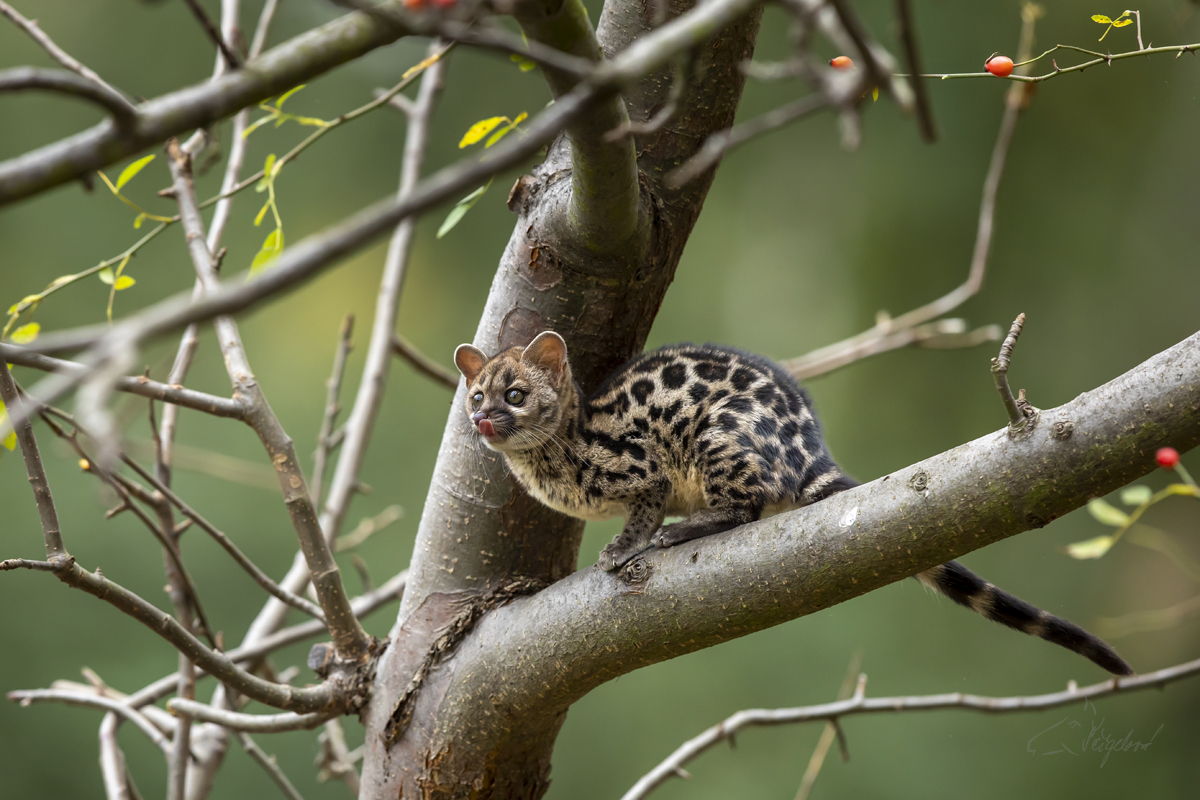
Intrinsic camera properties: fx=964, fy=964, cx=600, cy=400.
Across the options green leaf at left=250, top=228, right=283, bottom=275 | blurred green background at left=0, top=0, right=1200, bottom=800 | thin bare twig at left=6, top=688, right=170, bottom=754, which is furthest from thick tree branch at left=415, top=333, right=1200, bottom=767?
blurred green background at left=0, top=0, right=1200, bottom=800

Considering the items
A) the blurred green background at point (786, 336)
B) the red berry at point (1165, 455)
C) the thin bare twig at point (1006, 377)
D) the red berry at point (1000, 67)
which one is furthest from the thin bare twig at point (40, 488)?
the blurred green background at point (786, 336)

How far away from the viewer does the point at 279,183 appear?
6918 millimetres

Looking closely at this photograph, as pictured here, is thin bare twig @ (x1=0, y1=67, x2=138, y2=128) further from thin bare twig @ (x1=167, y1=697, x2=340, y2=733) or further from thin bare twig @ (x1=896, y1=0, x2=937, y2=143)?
thin bare twig @ (x1=167, y1=697, x2=340, y2=733)

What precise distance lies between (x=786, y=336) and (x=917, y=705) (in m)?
4.19

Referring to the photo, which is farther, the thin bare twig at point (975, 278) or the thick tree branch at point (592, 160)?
the thin bare twig at point (975, 278)

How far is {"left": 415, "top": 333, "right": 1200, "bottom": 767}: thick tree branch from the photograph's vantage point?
1.17 m

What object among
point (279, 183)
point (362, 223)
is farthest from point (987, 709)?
point (279, 183)

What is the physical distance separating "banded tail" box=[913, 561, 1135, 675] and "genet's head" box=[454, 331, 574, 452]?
0.84 m

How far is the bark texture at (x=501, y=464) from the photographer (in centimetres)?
177

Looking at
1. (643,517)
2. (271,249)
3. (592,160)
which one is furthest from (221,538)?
(592,160)

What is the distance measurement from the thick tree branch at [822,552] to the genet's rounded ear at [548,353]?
0.46 meters

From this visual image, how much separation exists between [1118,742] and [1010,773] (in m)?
2.75

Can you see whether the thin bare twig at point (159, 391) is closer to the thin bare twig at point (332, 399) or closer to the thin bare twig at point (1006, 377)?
the thin bare twig at point (332, 399)

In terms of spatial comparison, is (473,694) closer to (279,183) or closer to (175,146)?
(175,146)
